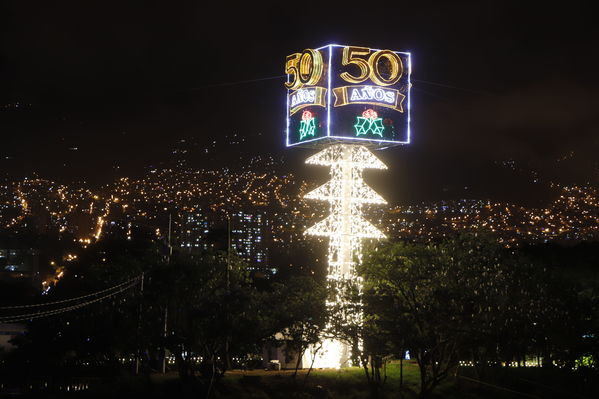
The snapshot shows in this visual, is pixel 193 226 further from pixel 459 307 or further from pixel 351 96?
pixel 459 307

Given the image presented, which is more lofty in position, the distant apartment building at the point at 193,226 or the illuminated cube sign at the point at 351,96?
the distant apartment building at the point at 193,226

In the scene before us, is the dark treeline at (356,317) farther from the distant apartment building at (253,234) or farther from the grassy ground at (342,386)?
the distant apartment building at (253,234)

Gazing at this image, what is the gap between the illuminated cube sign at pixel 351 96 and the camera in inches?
1720

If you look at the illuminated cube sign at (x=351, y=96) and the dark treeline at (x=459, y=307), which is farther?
the illuminated cube sign at (x=351, y=96)

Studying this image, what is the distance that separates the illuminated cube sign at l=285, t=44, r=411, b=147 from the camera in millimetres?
43688

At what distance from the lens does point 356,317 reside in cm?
3622

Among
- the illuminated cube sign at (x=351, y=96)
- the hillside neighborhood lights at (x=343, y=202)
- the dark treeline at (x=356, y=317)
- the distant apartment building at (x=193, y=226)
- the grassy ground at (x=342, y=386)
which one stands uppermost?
the distant apartment building at (x=193, y=226)

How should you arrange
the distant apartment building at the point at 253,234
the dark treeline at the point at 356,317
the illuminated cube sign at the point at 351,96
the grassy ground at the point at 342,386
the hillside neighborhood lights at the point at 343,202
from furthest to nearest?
1. the distant apartment building at the point at 253,234
2. the hillside neighborhood lights at the point at 343,202
3. the illuminated cube sign at the point at 351,96
4. the grassy ground at the point at 342,386
5. the dark treeline at the point at 356,317

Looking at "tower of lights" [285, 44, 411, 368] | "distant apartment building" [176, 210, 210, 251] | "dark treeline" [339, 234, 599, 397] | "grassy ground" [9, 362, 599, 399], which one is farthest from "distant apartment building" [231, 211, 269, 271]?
"dark treeline" [339, 234, 599, 397]

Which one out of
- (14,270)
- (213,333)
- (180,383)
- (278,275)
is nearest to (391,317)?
(213,333)

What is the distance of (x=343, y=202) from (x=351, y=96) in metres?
6.14

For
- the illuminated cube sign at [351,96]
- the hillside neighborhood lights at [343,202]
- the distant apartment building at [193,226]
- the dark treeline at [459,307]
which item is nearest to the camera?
the dark treeline at [459,307]

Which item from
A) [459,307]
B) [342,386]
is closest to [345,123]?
[342,386]

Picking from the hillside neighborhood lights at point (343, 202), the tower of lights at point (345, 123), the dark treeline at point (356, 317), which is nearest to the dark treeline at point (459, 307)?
the dark treeline at point (356, 317)
